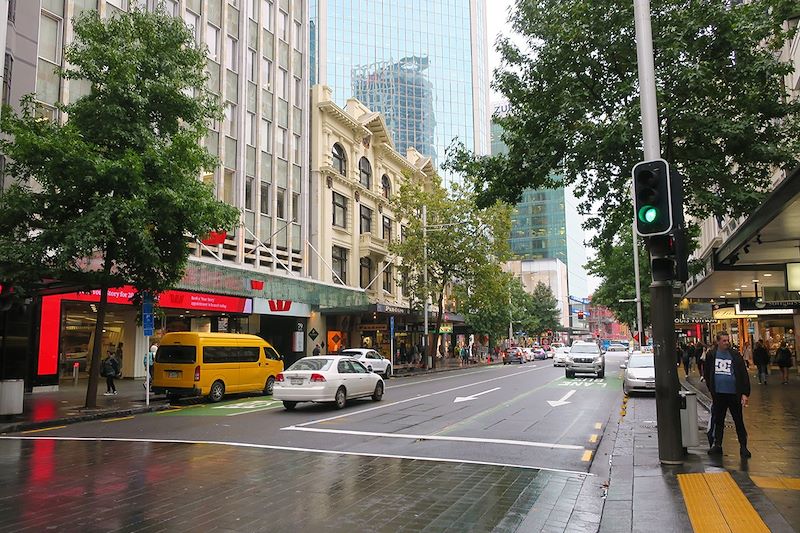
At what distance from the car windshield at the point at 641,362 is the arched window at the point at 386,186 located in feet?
93.9

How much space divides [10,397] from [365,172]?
32.1 m

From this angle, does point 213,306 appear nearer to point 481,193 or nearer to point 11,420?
point 11,420

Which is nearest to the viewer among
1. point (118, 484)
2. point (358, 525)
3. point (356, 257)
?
point (358, 525)

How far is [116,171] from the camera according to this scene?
1547 cm

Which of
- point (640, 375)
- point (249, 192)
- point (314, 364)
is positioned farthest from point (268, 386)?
point (249, 192)

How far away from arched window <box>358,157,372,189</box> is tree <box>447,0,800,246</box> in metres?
29.5

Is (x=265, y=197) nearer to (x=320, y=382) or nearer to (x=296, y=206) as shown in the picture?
(x=296, y=206)

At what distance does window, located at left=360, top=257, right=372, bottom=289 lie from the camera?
43.6m

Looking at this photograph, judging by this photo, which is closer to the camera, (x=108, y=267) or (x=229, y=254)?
(x=108, y=267)

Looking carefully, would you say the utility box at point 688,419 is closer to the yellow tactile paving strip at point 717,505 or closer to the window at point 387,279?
the yellow tactile paving strip at point 717,505

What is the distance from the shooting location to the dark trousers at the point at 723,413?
29.4 feet

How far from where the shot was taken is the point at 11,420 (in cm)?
1440

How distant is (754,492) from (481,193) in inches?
356

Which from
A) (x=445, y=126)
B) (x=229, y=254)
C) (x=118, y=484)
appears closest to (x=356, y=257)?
(x=229, y=254)
